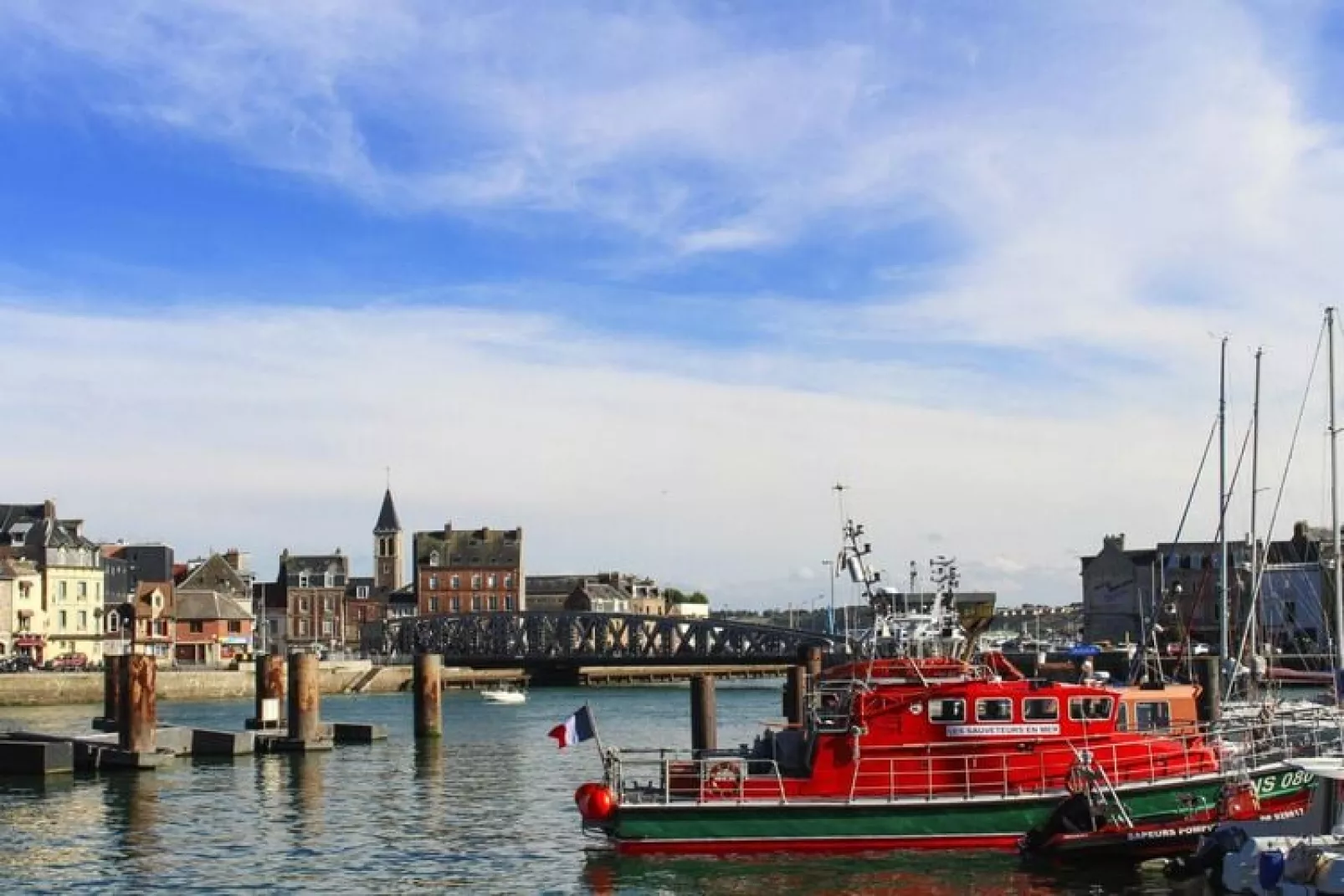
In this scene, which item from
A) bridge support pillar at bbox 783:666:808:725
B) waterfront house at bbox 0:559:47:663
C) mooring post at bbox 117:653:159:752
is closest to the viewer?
mooring post at bbox 117:653:159:752

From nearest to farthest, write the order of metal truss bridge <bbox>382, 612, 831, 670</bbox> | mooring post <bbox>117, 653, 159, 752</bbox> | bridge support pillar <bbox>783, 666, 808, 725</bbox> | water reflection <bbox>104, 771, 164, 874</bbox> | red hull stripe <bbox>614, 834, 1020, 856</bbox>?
1. red hull stripe <bbox>614, 834, 1020, 856</bbox>
2. water reflection <bbox>104, 771, 164, 874</bbox>
3. mooring post <bbox>117, 653, 159, 752</bbox>
4. bridge support pillar <bbox>783, 666, 808, 725</bbox>
5. metal truss bridge <bbox>382, 612, 831, 670</bbox>

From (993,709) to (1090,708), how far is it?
203 cm

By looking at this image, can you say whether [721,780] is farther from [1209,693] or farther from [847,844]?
[1209,693]

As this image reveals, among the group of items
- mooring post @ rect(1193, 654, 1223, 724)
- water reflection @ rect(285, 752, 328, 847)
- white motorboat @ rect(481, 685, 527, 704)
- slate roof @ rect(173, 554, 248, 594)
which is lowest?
white motorboat @ rect(481, 685, 527, 704)

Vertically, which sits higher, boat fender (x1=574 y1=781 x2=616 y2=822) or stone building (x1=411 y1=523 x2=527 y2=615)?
stone building (x1=411 y1=523 x2=527 y2=615)

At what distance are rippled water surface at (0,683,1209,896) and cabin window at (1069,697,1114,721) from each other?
3.22m

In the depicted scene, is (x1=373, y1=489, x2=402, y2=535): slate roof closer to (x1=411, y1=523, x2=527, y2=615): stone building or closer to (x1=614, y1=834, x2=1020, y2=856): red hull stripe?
(x1=411, y1=523, x2=527, y2=615): stone building

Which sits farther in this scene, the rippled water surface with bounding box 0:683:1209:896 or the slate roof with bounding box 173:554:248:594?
the slate roof with bounding box 173:554:248:594

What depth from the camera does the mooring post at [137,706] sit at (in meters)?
48.2

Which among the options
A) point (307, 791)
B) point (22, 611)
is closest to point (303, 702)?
point (307, 791)

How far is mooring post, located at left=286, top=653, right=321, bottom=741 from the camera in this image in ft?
178

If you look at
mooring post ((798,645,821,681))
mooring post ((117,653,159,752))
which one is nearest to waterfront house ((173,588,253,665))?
mooring post ((798,645,821,681))

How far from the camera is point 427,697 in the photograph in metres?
63.2

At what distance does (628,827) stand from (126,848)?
35.4 feet
